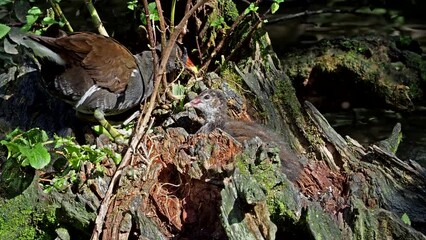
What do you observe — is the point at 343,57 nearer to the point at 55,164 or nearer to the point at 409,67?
the point at 409,67

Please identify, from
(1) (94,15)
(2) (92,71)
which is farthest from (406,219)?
(1) (94,15)

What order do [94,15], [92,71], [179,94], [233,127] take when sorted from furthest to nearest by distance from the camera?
[94,15] → [92,71] → [179,94] → [233,127]

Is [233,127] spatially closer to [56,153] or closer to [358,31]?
[56,153]

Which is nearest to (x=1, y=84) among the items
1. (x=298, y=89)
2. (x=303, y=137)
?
(x=303, y=137)

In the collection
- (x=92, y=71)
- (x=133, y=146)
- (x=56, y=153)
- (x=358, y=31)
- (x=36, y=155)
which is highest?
(x=36, y=155)

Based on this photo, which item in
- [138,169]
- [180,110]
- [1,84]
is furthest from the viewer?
[1,84]

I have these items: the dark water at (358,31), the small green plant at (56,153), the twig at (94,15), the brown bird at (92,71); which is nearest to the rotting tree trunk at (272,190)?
the small green plant at (56,153)
